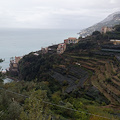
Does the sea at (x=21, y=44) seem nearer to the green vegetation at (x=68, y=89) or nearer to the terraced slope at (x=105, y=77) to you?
the green vegetation at (x=68, y=89)

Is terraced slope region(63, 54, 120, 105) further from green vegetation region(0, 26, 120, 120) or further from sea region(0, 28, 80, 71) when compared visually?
sea region(0, 28, 80, 71)

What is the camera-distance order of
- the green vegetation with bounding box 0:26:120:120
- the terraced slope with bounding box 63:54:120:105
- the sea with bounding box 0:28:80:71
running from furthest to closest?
the sea with bounding box 0:28:80:71, the terraced slope with bounding box 63:54:120:105, the green vegetation with bounding box 0:26:120:120

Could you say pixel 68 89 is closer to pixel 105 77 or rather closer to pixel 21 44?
pixel 105 77

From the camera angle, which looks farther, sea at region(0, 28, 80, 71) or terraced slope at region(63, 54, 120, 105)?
sea at region(0, 28, 80, 71)

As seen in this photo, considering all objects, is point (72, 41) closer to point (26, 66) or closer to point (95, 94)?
point (26, 66)

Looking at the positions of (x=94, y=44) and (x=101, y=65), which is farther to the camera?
(x=94, y=44)

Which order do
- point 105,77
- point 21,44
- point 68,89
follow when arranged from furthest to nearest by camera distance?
point 21,44 < point 68,89 < point 105,77

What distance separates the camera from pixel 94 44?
22984 mm

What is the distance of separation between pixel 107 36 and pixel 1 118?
23.8 m

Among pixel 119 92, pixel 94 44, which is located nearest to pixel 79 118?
pixel 119 92

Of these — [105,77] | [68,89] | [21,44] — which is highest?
[21,44]

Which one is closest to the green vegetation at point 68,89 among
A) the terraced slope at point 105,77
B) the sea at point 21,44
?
the terraced slope at point 105,77

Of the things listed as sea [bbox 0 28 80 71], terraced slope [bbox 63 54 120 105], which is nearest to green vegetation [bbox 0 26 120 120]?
terraced slope [bbox 63 54 120 105]

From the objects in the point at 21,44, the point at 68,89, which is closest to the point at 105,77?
the point at 68,89
